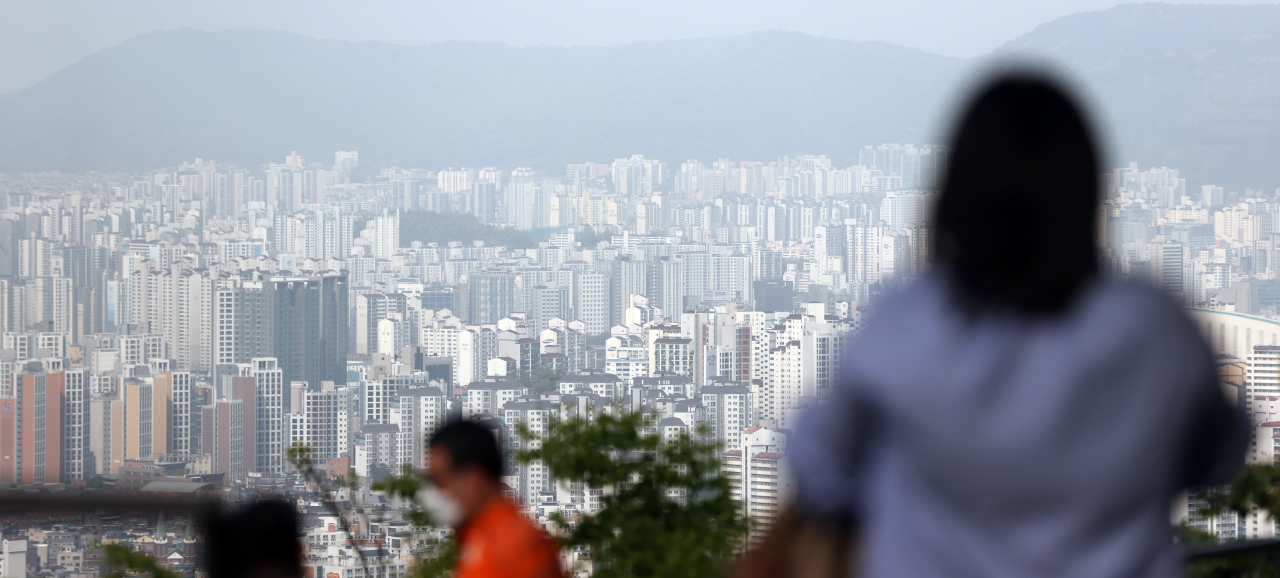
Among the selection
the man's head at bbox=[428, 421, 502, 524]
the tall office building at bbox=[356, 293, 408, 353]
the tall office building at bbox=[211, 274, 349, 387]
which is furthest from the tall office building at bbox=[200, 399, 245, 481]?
the man's head at bbox=[428, 421, 502, 524]

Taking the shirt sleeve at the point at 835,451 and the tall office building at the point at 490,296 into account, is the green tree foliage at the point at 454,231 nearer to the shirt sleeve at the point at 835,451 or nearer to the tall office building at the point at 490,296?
the tall office building at the point at 490,296

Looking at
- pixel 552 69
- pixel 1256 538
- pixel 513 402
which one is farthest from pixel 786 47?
pixel 1256 538

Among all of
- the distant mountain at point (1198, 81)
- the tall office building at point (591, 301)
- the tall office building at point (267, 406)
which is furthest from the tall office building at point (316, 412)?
the distant mountain at point (1198, 81)

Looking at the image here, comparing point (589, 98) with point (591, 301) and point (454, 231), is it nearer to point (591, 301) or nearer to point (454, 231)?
point (454, 231)

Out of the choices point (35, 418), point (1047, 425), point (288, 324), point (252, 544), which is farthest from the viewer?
point (288, 324)

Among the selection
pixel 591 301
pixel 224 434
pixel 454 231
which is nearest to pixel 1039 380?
pixel 224 434

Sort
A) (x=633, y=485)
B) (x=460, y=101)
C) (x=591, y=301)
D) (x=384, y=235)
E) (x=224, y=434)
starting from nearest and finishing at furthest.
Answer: (x=633, y=485), (x=224, y=434), (x=591, y=301), (x=384, y=235), (x=460, y=101)

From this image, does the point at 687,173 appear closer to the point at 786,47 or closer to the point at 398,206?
the point at 786,47
